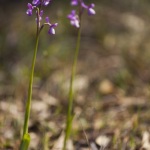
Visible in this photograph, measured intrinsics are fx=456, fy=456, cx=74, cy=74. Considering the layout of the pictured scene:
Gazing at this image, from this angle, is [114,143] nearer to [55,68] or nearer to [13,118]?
[13,118]

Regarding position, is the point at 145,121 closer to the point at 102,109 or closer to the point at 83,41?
the point at 102,109

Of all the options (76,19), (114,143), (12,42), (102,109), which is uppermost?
(76,19)

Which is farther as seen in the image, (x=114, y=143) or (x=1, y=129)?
(x=1, y=129)

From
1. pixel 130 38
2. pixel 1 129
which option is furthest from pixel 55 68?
pixel 1 129

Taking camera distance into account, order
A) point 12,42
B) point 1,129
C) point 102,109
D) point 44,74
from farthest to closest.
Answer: point 12,42
point 44,74
point 102,109
point 1,129

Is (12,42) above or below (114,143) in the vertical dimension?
below

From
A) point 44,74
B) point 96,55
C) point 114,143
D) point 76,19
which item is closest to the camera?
point 76,19
